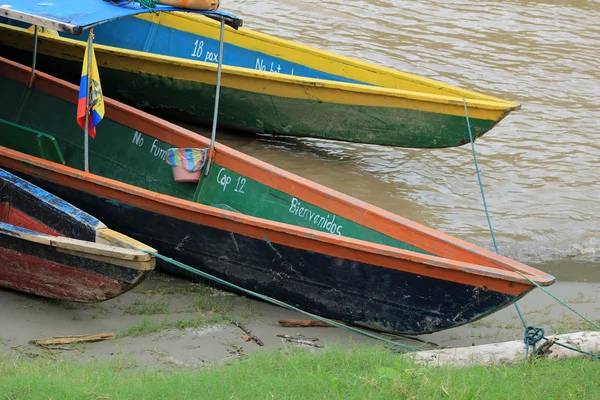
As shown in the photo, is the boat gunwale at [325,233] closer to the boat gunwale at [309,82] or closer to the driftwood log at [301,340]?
the driftwood log at [301,340]

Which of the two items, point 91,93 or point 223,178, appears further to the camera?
point 223,178

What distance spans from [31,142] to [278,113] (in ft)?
8.08

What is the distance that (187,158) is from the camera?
6.32m

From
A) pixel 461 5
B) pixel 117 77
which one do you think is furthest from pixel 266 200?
pixel 461 5

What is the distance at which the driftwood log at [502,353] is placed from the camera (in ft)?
14.0

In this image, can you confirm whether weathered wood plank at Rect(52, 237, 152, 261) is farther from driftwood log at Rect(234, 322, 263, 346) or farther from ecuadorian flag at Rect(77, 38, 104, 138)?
ecuadorian flag at Rect(77, 38, 104, 138)

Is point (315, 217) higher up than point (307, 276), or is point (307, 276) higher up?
point (315, 217)

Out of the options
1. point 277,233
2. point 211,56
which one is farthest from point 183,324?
point 211,56

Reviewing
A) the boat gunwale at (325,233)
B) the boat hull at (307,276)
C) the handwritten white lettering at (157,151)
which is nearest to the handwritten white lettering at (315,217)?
the boat gunwale at (325,233)

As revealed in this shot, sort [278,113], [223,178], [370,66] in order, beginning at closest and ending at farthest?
[223,178]
[278,113]
[370,66]

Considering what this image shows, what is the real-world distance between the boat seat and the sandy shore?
1394 millimetres

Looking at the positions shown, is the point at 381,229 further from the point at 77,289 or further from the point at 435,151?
the point at 435,151

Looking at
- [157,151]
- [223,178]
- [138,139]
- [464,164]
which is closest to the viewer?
[223,178]

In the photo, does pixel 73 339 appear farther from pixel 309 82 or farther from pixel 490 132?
pixel 490 132
